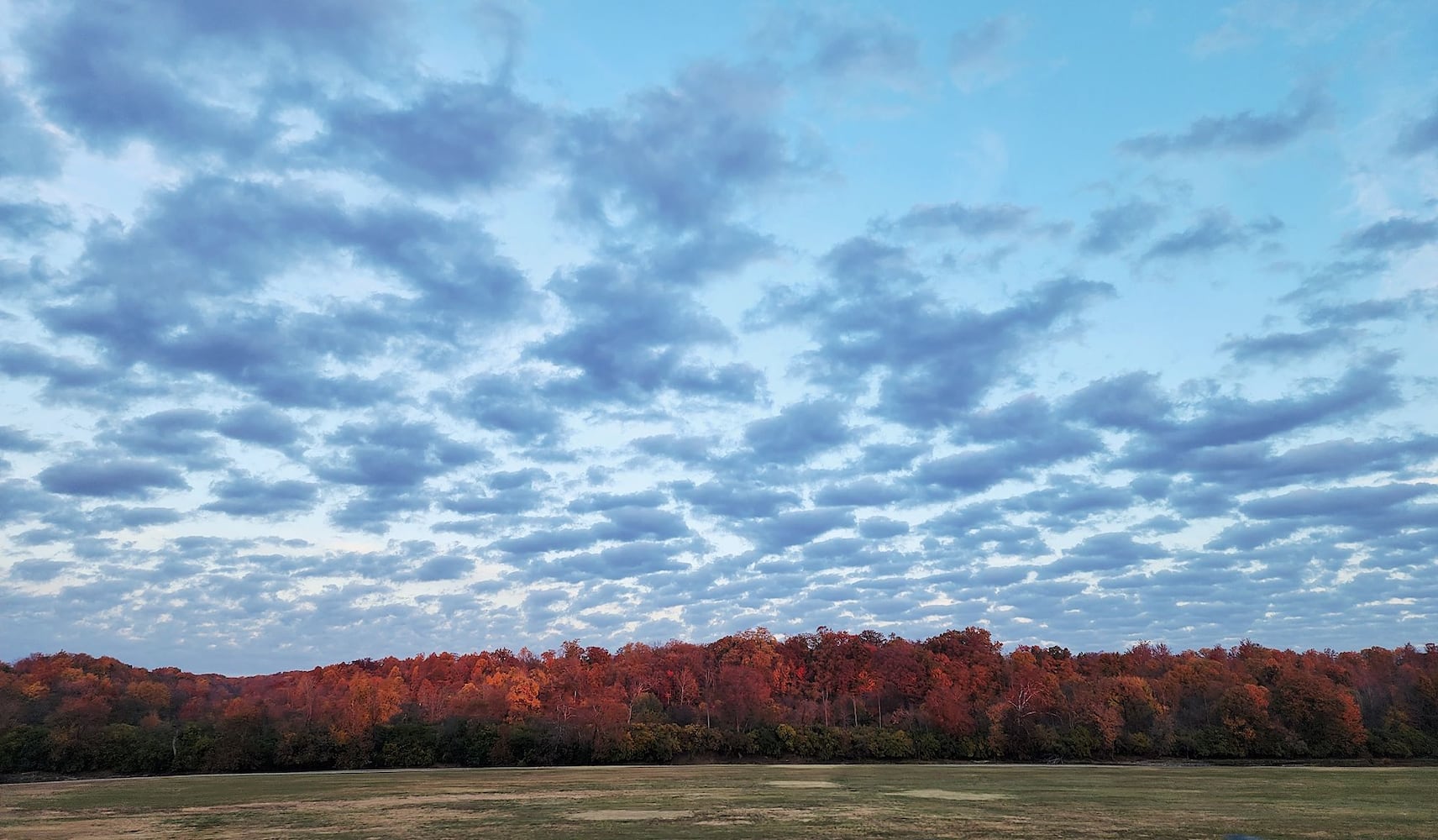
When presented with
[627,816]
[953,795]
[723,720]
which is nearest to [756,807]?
[627,816]

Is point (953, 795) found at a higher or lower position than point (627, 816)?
lower

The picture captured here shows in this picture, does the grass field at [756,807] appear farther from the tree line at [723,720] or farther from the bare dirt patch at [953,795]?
the tree line at [723,720]

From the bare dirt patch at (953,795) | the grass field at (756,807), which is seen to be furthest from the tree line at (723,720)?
the bare dirt patch at (953,795)

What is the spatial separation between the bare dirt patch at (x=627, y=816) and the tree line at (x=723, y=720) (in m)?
49.5

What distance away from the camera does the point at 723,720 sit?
86.4m

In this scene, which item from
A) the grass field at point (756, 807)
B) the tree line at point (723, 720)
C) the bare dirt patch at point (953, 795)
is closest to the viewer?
the grass field at point (756, 807)

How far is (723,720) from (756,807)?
194 feet

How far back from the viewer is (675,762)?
76.4 meters

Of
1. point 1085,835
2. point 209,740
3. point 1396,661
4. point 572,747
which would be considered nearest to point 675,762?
point 572,747

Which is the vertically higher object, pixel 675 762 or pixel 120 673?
pixel 120 673

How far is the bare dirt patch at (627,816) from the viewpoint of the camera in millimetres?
26656

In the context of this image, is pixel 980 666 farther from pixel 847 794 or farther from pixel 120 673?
pixel 120 673

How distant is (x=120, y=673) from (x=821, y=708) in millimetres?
103252

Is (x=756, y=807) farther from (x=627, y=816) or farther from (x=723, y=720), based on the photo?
(x=723, y=720)
